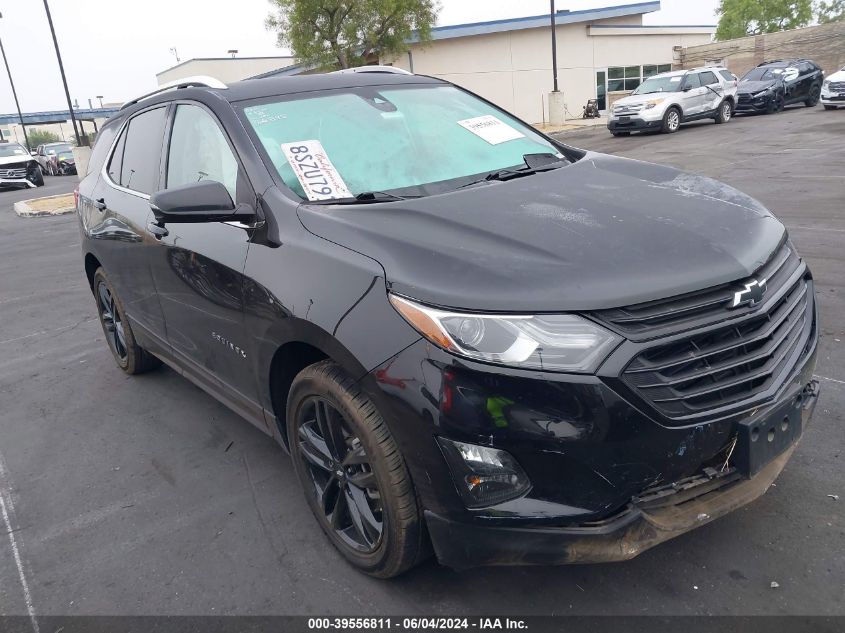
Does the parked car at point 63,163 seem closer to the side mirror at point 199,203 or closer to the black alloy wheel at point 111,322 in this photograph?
the black alloy wheel at point 111,322

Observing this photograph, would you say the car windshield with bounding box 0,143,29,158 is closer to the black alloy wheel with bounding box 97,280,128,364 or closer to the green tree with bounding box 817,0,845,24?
the black alloy wheel with bounding box 97,280,128,364

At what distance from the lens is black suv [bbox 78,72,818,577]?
1959mm

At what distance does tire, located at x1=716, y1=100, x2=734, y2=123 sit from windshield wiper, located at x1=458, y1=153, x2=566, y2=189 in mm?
20240

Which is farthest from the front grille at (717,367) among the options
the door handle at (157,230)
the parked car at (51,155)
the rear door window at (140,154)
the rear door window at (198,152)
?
the parked car at (51,155)

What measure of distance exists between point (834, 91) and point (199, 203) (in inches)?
947

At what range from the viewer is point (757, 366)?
6.95 feet

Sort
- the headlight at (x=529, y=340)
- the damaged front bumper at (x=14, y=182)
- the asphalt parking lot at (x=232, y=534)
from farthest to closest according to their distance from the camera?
the damaged front bumper at (x=14, y=182) → the asphalt parking lot at (x=232, y=534) → the headlight at (x=529, y=340)

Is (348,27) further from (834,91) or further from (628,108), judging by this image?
(834,91)

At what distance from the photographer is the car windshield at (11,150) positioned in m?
26.1

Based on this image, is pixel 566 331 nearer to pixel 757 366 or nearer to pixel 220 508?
pixel 757 366

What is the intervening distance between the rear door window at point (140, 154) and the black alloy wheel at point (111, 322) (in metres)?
0.92

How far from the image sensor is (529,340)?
196cm

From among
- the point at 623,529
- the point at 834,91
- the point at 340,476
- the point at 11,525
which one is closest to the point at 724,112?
the point at 834,91

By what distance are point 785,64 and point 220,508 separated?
26313mm
